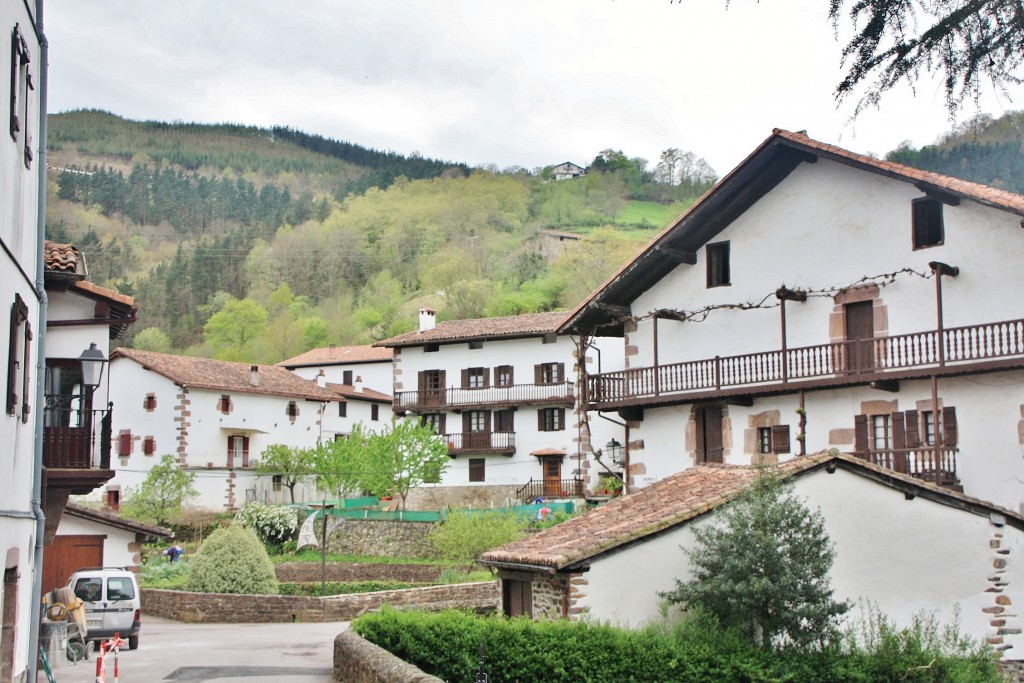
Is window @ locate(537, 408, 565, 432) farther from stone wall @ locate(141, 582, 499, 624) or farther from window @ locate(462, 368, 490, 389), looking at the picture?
stone wall @ locate(141, 582, 499, 624)

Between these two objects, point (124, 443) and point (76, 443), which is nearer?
point (76, 443)

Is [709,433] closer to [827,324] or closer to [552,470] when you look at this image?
[827,324]

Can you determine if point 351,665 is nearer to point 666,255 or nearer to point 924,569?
point 924,569

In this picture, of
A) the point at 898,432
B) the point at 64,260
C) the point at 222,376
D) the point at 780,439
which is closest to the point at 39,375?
the point at 64,260

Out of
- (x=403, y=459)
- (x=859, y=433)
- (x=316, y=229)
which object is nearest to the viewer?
(x=859, y=433)

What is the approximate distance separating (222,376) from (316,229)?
263 feet

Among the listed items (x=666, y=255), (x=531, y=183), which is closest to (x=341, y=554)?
(x=666, y=255)

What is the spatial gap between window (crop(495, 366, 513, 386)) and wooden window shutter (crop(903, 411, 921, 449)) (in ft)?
96.6

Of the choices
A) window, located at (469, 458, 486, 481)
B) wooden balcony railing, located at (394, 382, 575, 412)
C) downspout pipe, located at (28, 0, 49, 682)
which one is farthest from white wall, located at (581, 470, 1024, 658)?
window, located at (469, 458, 486, 481)

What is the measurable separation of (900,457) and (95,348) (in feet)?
52.7

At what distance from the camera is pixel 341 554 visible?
146 ft

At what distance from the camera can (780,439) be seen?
27125 mm

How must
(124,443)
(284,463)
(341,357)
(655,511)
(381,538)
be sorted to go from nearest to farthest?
(655,511), (381,538), (124,443), (284,463), (341,357)

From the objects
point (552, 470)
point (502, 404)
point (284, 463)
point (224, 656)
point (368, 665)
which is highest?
point (502, 404)
